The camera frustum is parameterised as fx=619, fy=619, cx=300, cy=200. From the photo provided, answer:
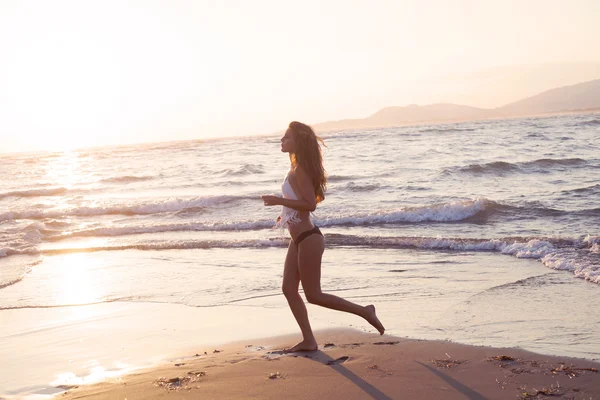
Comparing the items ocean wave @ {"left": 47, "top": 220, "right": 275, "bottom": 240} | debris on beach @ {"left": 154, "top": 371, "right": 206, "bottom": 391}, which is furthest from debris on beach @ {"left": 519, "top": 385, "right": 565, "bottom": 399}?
ocean wave @ {"left": 47, "top": 220, "right": 275, "bottom": 240}

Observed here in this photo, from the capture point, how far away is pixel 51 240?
15.8 metres

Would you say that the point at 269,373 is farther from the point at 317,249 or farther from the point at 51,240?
the point at 51,240

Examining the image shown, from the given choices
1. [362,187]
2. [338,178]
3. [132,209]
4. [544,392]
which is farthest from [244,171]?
[544,392]

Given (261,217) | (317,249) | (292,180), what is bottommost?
(261,217)

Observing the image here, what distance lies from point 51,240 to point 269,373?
12.4m

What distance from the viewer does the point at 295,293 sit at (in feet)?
17.7

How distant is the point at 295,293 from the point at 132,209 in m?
16.8

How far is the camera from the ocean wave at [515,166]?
2417 centimetres

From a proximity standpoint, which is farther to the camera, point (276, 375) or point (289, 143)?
point (289, 143)

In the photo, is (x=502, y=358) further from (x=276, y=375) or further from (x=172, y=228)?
(x=172, y=228)

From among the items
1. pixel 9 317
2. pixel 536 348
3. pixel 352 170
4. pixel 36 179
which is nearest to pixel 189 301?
pixel 9 317

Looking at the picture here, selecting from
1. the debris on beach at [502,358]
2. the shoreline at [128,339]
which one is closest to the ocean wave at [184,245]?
the shoreline at [128,339]

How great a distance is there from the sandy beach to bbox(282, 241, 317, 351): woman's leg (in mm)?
127

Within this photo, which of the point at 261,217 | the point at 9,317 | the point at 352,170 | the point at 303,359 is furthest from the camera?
the point at 352,170
